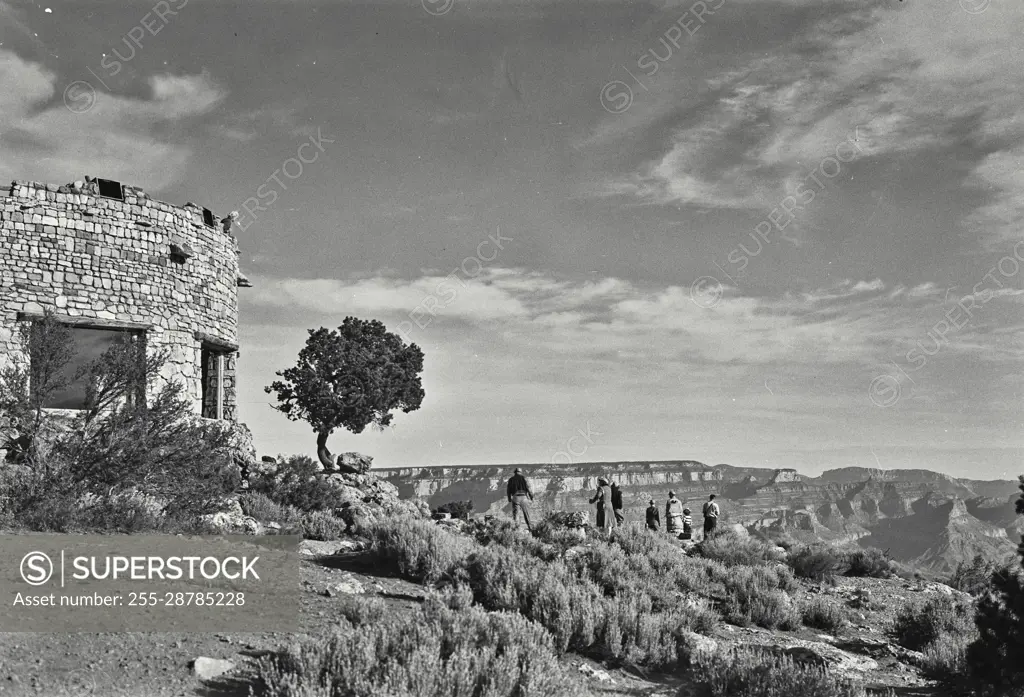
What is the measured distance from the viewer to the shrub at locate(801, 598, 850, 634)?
10469mm

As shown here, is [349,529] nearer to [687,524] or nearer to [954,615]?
[954,615]

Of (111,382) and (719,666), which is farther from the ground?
(111,382)

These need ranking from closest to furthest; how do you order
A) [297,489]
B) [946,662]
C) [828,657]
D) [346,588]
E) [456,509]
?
[946,662] → [828,657] → [346,588] → [297,489] → [456,509]

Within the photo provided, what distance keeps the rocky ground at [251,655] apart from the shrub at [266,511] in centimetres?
305

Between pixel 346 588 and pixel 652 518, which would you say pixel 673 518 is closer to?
pixel 652 518

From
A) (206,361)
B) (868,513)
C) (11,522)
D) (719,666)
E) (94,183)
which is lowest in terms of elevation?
(868,513)

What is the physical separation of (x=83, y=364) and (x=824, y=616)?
1176cm

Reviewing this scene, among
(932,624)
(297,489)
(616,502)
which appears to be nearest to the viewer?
(932,624)

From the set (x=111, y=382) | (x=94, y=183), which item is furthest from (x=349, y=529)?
(x=94, y=183)

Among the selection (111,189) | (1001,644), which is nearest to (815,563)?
(1001,644)

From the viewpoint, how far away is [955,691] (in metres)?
7.51

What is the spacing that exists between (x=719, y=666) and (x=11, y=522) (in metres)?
8.02

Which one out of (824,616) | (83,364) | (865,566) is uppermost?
(83,364)

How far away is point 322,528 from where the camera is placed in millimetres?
12461
